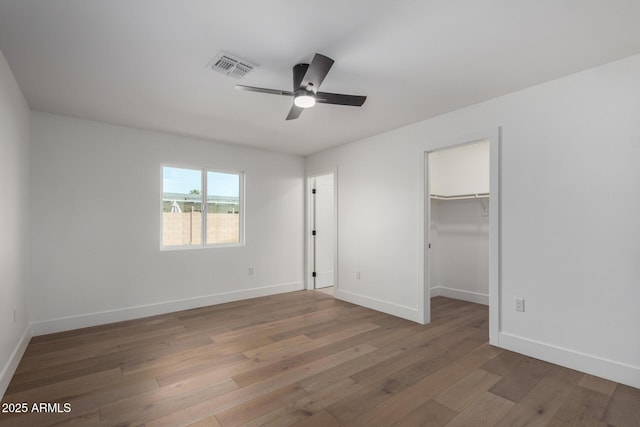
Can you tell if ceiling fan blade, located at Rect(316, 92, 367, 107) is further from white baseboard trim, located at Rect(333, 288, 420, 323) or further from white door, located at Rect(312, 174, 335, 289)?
white door, located at Rect(312, 174, 335, 289)

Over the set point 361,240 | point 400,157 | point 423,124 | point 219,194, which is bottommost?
point 361,240

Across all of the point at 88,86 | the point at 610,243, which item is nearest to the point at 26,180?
the point at 88,86

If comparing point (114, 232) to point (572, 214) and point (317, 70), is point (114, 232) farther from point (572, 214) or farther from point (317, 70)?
point (572, 214)

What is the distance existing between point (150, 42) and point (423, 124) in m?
2.94

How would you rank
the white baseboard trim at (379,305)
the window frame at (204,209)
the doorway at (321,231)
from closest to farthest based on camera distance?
1. the white baseboard trim at (379,305)
2. the window frame at (204,209)
3. the doorway at (321,231)

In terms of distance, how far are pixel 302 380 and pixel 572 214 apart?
2633mm

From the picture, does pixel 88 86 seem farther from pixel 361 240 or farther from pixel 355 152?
pixel 361 240

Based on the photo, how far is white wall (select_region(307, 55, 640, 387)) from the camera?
2395mm

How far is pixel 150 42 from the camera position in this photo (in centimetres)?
215

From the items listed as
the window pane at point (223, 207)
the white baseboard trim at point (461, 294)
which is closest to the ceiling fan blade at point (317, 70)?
the window pane at point (223, 207)

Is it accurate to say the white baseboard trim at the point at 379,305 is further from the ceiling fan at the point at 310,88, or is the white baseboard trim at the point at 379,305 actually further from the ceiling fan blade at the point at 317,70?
the ceiling fan blade at the point at 317,70

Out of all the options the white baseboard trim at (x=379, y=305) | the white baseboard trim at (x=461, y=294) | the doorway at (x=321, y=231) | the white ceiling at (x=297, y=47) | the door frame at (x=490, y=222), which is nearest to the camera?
the white ceiling at (x=297, y=47)

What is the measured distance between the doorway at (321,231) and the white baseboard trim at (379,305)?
2.17ft

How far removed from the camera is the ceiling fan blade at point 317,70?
6.81 ft
